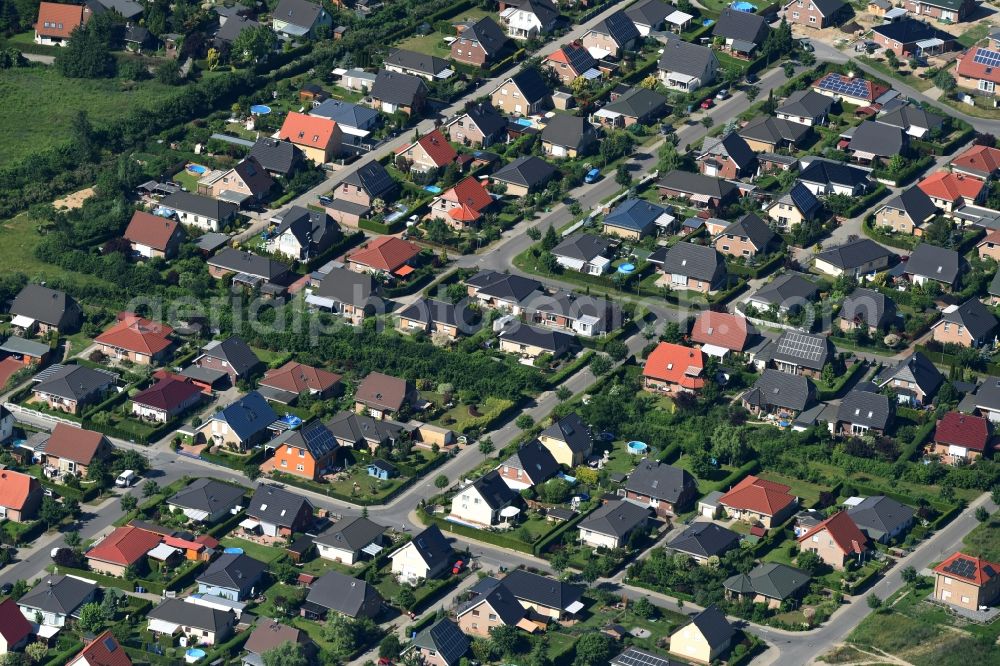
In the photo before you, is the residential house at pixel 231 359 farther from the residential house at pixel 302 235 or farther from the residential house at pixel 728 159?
the residential house at pixel 728 159

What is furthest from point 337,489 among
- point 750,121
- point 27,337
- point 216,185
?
point 750,121

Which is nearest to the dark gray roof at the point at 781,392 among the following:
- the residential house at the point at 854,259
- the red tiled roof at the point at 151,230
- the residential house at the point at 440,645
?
the residential house at the point at 854,259

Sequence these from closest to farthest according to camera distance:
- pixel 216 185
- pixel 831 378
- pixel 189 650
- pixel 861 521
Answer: pixel 189 650 < pixel 861 521 < pixel 831 378 < pixel 216 185

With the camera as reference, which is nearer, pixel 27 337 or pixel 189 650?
pixel 189 650

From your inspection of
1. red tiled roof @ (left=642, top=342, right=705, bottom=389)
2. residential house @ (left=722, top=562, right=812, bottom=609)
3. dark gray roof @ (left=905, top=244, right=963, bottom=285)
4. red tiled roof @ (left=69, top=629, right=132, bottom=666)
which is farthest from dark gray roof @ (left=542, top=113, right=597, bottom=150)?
red tiled roof @ (left=69, top=629, right=132, bottom=666)

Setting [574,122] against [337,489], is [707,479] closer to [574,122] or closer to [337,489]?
[337,489]

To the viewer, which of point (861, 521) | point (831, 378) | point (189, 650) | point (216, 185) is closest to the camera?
point (189, 650)

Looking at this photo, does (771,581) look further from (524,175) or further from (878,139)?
(878,139)
